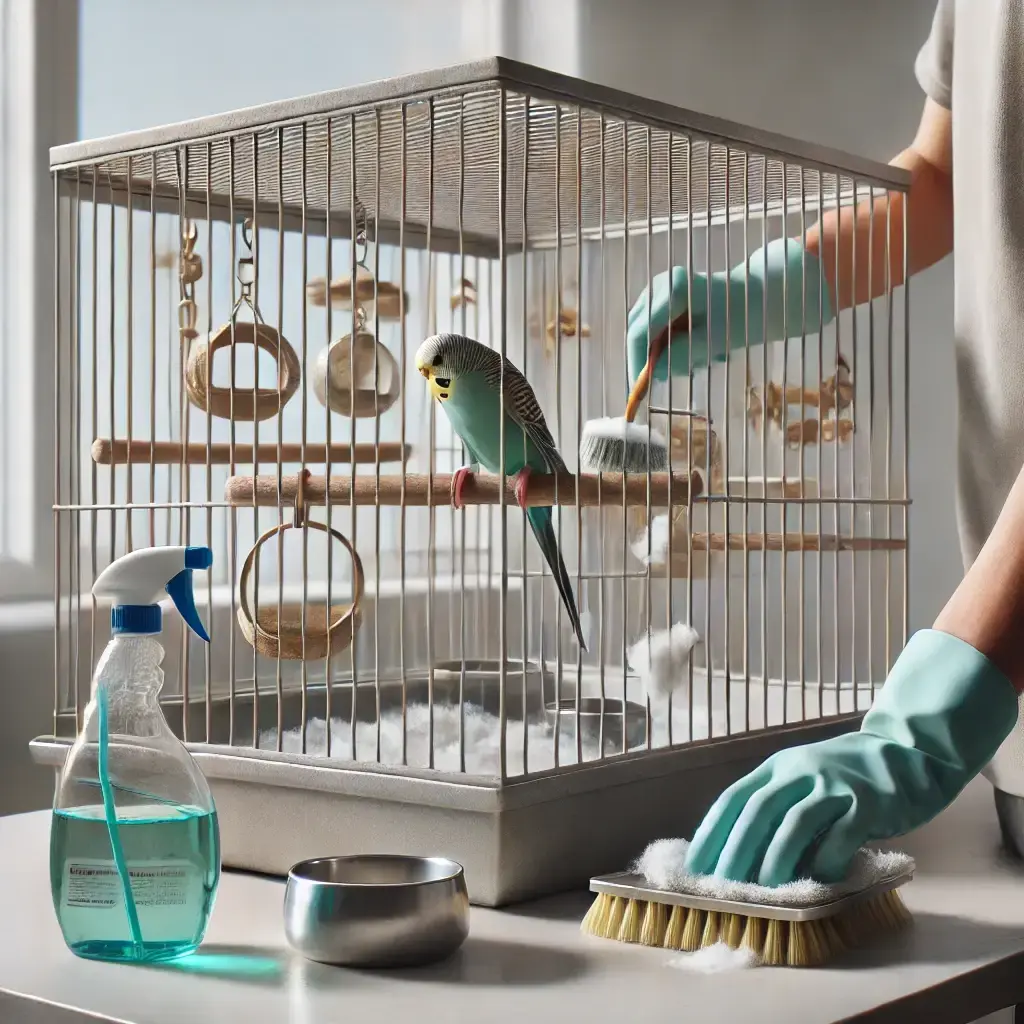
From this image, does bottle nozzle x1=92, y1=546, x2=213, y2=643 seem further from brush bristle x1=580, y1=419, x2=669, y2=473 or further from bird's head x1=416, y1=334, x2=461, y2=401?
brush bristle x1=580, y1=419, x2=669, y2=473

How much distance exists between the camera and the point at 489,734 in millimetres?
1087

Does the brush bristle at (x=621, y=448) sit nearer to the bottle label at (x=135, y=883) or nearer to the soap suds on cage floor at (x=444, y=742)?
the soap suds on cage floor at (x=444, y=742)

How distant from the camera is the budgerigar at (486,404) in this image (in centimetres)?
82

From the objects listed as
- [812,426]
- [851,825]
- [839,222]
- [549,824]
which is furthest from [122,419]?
[851,825]

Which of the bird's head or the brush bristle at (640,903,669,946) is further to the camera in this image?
the bird's head

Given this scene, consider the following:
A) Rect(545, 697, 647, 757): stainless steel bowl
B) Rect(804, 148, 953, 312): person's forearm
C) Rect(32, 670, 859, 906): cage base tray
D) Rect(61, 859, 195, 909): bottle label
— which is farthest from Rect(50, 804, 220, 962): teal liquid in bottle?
Rect(804, 148, 953, 312): person's forearm

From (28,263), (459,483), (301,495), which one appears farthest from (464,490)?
(28,263)

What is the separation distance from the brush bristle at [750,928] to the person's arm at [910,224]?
22.0 inches

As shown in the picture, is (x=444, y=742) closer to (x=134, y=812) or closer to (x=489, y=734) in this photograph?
(x=489, y=734)

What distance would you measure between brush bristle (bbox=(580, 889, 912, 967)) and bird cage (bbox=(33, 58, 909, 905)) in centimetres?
8

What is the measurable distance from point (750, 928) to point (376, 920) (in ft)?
0.62

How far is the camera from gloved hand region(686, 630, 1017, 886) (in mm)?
696

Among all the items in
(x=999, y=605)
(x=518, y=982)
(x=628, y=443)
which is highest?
(x=628, y=443)

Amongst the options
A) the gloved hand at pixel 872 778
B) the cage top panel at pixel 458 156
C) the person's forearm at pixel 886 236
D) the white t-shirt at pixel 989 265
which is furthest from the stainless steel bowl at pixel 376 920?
the person's forearm at pixel 886 236
